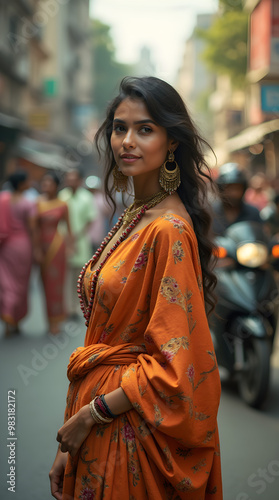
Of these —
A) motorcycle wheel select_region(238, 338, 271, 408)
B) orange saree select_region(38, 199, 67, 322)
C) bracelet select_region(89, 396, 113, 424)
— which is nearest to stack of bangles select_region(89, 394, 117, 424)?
bracelet select_region(89, 396, 113, 424)

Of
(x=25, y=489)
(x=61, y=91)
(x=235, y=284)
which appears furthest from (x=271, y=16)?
(x=61, y=91)

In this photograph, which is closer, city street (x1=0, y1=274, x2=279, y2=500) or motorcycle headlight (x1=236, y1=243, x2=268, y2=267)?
city street (x1=0, y1=274, x2=279, y2=500)

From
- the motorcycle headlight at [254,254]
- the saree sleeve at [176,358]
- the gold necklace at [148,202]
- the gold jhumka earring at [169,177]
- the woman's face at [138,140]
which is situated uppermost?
the woman's face at [138,140]

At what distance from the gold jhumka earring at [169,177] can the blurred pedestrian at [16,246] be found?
5.83m

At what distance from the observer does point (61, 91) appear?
44000mm

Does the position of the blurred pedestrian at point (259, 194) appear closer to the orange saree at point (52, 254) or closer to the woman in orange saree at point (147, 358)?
the orange saree at point (52, 254)

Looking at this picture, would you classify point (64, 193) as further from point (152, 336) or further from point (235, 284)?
point (152, 336)

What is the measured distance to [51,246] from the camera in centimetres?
785

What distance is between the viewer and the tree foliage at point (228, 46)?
86.3 ft

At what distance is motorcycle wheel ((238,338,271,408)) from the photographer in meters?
4.49

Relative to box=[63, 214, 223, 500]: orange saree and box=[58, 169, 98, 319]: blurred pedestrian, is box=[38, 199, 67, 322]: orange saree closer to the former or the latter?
box=[58, 169, 98, 319]: blurred pedestrian

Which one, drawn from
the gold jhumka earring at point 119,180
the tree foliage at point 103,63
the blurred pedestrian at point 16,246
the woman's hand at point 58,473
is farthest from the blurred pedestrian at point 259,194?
the tree foliage at point 103,63

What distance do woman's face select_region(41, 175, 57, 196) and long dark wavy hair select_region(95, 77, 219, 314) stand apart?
18.5 feet

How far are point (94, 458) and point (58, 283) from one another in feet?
20.3
